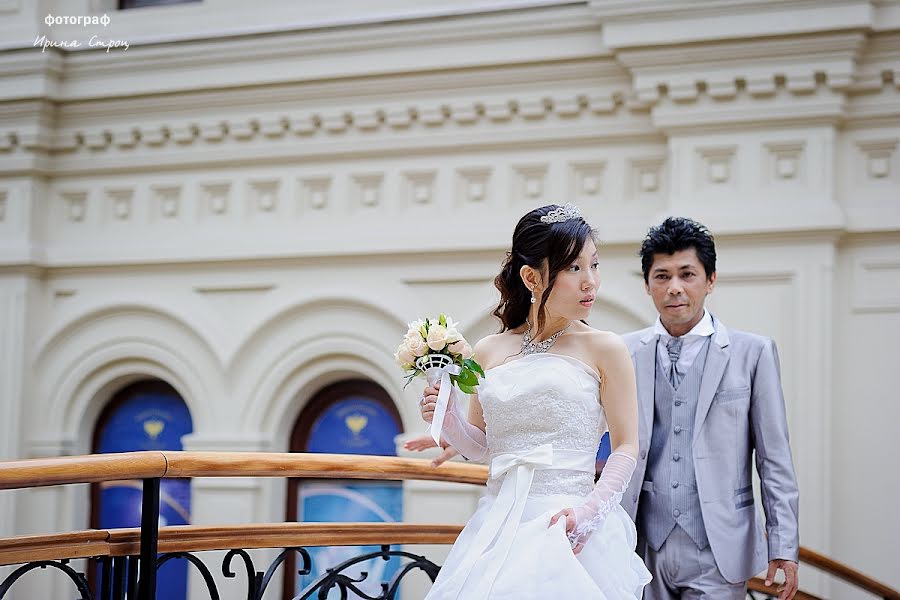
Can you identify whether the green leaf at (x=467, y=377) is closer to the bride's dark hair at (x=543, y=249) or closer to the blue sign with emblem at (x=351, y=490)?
the bride's dark hair at (x=543, y=249)

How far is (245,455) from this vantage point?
357 cm

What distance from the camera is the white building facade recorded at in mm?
6578

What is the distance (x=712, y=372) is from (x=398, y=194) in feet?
13.5

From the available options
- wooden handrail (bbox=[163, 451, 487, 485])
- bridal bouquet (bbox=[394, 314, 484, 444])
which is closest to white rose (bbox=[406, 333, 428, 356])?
bridal bouquet (bbox=[394, 314, 484, 444])

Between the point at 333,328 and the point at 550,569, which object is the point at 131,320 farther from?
the point at 550,569

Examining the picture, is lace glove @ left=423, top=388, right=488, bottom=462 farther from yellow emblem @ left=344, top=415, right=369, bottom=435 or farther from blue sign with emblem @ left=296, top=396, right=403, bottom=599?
yellow emblem @ left=344, top=415, right=369, bottom=435

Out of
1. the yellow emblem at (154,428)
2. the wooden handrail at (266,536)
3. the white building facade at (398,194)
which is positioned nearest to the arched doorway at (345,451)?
the white building facade at (398,194)

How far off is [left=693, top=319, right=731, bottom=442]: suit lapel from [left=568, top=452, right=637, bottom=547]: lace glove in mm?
789

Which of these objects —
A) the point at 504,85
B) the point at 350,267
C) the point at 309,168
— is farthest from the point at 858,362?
the point at 309,168

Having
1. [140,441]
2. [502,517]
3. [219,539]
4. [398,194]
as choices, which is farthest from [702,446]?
→ [140,441]

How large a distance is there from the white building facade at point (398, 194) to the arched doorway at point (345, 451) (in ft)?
0.48

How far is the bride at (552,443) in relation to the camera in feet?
10.1

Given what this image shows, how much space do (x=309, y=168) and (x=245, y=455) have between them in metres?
4.59

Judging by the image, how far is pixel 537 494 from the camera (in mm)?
3246
